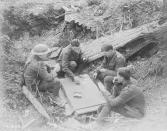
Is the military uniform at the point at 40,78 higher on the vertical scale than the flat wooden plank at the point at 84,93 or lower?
higher

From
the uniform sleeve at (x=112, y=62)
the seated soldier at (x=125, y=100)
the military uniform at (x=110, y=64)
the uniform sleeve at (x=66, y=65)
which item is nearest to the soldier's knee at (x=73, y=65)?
the uniform sleeve at (x=66, y=65)

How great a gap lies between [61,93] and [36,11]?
5647mm

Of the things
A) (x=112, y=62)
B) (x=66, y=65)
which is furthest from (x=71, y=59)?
(x=112, y=62)

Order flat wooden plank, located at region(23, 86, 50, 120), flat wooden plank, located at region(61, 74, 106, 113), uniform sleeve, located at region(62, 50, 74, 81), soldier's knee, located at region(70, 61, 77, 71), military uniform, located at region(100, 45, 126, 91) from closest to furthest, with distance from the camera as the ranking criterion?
flat wooden plank, located at region(23, 86, 50, 120), flat wooden plank, located at region(61, 74, 106, 113), military uniform, located at region(100, 45, 126, 91), uniform sleeve, located at region(62, 50, 74, 81), soldier's knee, located at region(70, 61, 77, 71)

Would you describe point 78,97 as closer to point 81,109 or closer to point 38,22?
point 81,109

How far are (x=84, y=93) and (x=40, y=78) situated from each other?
133 cm

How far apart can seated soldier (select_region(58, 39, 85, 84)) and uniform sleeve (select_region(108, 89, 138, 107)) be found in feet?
8.76

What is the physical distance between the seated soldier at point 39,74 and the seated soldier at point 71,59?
0.87 meters

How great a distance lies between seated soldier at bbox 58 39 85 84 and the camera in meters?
11.9

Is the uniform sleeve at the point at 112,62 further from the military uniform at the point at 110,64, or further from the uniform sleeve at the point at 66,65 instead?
the uniform sleeve at the point at 66,65

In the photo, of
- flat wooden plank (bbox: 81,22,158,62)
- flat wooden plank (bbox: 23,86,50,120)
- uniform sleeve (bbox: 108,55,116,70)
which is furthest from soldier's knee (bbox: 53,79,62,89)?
flat wooden plank (bbox: 81,22,158,62)

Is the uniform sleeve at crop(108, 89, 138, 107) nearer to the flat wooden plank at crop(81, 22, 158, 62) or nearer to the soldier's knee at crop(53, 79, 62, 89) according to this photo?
the soldier's knee at crop(53, 79, 62, 89)

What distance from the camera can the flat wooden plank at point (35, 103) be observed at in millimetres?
10086

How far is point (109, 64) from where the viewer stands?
38.0 ft
